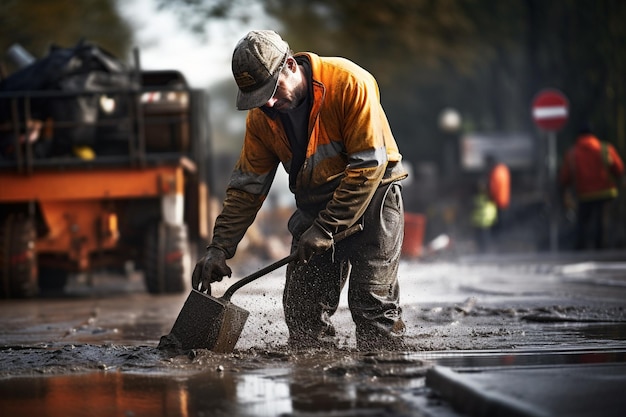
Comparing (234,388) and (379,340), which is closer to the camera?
(234,388)

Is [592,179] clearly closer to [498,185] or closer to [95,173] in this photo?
[498,185]

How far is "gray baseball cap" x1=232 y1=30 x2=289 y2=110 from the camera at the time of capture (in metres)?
5.81

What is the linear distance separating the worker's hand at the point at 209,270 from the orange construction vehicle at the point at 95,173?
5202 mm

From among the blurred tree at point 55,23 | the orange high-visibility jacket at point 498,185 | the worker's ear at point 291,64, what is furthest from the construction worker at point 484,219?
the worker's ear at point 291,64

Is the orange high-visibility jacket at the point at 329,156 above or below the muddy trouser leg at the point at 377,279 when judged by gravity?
above

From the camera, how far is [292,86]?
595 centimetres

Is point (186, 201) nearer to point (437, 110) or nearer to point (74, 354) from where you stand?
point (74, 354)

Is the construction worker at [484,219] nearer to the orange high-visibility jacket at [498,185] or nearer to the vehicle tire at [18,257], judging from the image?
the orange high-visibility jacket at [498,185]

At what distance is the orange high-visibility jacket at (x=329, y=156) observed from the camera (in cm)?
593

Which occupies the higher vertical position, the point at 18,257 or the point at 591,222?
the point at 591,222

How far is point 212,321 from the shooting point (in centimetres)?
604

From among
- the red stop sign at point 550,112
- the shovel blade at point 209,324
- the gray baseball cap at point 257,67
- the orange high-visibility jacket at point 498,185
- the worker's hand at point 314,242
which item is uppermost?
the red stop sign at point 550,112

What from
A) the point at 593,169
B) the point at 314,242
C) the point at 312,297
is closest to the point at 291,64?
the point at 314,242

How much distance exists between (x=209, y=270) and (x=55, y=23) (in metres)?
24.1
